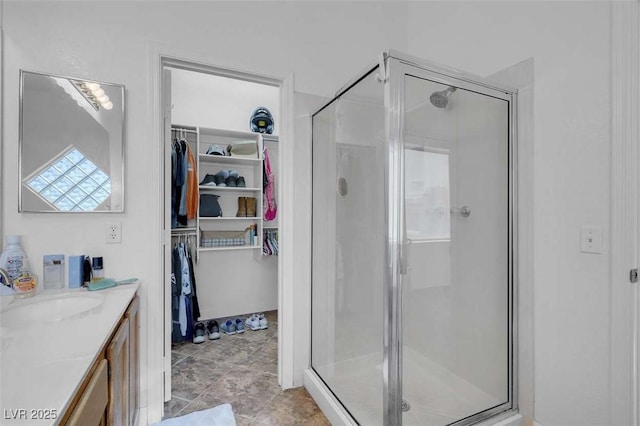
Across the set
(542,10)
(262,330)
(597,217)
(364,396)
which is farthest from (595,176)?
(262,330)

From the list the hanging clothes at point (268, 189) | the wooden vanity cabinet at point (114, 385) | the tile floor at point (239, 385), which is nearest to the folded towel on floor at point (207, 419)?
the tile floor at point (239, 385)

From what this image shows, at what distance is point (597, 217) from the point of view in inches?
51.8

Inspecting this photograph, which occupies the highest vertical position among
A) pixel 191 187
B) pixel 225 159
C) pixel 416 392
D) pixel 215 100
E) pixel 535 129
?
pixel 215 100

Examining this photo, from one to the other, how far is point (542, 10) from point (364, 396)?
218cm

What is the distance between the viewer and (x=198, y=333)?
9.32ft

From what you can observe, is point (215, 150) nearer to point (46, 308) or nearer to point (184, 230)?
point (184, 230)

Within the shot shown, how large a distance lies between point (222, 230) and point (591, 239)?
9.91 feet

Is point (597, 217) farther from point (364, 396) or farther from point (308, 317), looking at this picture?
point (308, 317)

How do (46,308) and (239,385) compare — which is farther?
(239,385)

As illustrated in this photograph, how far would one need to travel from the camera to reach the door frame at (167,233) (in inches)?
66.7

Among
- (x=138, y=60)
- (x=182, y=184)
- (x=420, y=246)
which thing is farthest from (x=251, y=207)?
(x=420, y=246)

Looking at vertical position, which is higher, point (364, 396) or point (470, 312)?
point (470, 312)

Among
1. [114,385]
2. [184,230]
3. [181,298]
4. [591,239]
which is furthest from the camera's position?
[184,230]

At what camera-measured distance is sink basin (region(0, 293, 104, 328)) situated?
1.13 m
